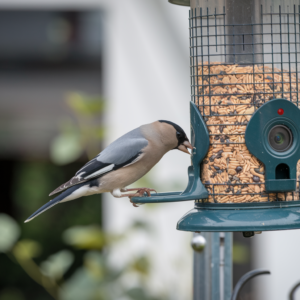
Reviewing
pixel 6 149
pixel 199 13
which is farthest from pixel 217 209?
pixel 6 149

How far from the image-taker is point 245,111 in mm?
3070

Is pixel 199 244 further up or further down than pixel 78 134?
further down

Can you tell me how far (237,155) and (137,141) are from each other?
0.80m

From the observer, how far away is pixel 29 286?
7844 millimetres

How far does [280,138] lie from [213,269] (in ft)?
2.79

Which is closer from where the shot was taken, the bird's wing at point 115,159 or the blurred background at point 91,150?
the bird's wing at point 115,159

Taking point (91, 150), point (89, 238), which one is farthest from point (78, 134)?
point (89, 238)

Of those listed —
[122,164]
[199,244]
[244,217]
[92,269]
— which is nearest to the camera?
[244,217]

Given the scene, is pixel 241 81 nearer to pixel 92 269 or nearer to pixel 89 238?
pixel 89 238

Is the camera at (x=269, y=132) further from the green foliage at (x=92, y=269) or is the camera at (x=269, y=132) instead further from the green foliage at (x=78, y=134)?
the green foliage at (x=92, y=269)

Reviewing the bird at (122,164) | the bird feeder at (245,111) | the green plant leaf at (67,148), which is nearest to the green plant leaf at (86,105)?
the green plant leaf at (67,148)

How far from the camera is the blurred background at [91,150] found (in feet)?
14.8

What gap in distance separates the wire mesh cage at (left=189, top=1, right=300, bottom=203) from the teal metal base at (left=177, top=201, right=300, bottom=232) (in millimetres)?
60

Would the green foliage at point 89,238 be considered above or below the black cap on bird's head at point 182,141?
below
